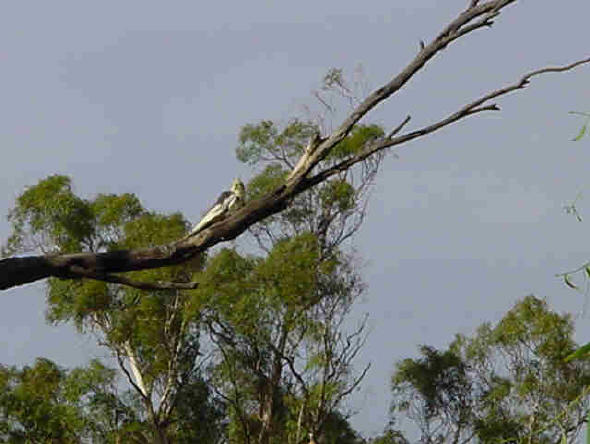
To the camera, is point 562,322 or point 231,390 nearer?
point 231,390

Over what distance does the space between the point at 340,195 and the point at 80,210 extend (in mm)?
2859

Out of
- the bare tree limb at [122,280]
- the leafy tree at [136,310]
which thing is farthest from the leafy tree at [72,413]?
the bare tree limb at [122,280]

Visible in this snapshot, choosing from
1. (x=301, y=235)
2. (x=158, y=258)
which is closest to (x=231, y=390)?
(x=301, y=235)

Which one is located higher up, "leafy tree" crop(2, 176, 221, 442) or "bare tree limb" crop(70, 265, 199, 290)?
"leafy tree" crop(2, 176, 221, 442)

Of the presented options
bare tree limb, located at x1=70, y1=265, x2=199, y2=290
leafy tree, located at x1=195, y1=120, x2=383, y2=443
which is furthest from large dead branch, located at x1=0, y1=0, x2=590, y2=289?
leafy tree, located at x1=195, y1=120, x2=383, y2=443

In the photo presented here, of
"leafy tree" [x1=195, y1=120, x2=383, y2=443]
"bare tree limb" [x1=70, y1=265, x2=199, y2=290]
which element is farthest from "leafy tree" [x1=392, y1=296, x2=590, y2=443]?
"bare tree limb" [x1=70, y1=265, x2=199, y2=290]

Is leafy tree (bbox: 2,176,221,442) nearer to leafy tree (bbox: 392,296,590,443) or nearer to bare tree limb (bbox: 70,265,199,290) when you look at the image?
leafy tree (bbox: 392,296,590,443)

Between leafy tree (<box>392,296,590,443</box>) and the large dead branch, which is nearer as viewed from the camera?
the large dead branch

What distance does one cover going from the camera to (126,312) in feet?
49.5

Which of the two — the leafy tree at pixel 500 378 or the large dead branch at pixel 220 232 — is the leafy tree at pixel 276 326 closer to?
the leafy tree at pixel 500 378

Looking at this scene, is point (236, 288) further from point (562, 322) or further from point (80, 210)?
point (562, 322)

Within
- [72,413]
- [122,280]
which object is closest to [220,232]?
[122,280]

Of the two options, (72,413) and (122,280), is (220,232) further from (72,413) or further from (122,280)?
(72,413)

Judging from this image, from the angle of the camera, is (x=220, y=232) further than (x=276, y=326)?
No
